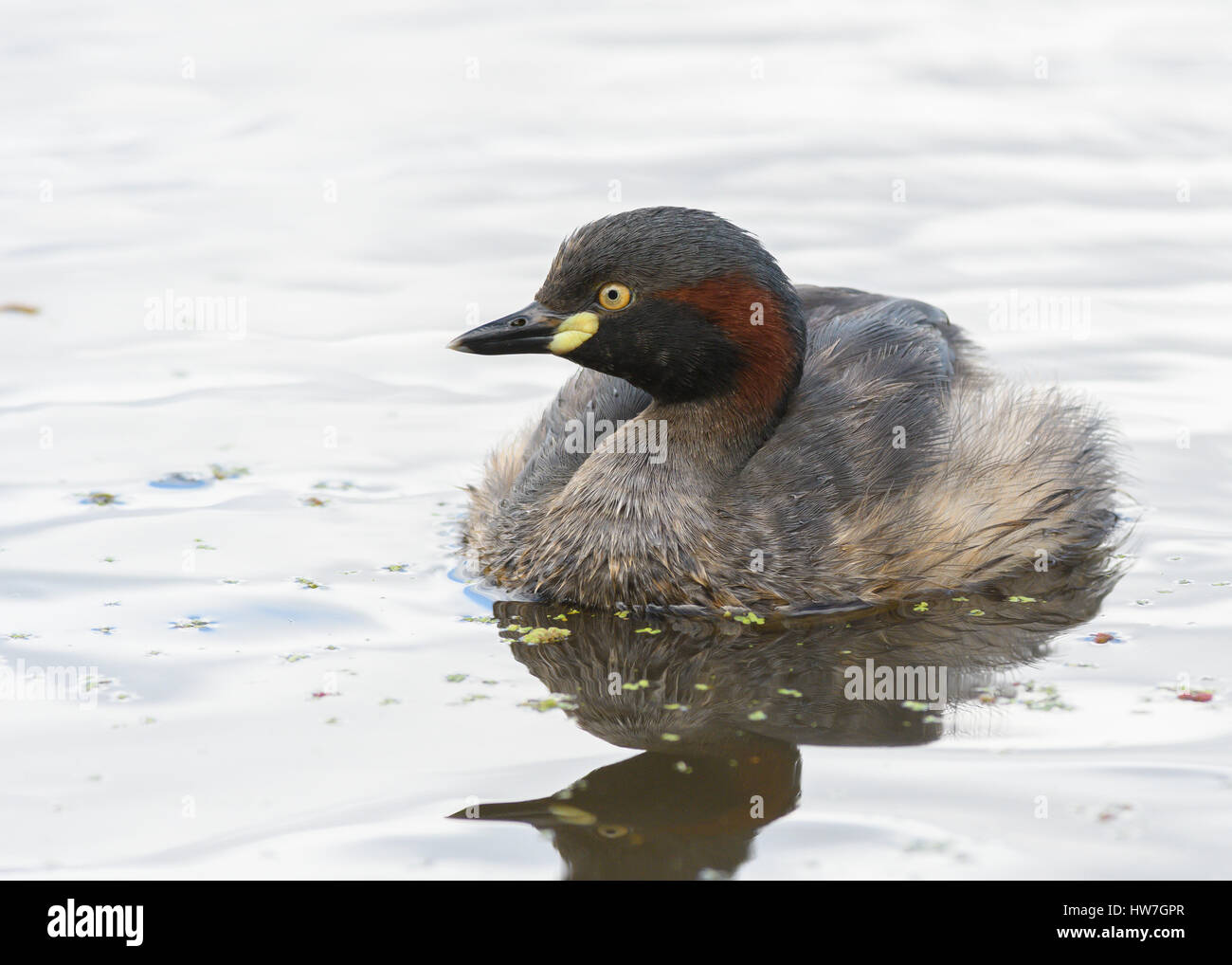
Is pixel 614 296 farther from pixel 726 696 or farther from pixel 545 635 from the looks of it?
pixel 726 696

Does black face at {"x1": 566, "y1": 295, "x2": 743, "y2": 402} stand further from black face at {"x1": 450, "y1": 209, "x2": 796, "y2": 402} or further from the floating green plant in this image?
the floating green plant

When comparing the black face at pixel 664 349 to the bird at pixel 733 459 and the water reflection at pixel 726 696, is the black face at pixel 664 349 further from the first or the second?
the water reflection at pixel 726 696

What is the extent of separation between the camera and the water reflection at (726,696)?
219 inches

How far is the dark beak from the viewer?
7.41 m

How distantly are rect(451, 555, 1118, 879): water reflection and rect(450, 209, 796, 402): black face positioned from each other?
106 centimetres

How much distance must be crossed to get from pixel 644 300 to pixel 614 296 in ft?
0.41

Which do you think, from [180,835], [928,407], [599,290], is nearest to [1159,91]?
[928,407]

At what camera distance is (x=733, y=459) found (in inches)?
300

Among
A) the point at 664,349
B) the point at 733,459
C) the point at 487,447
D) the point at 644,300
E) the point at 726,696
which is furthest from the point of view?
the point at 487,447

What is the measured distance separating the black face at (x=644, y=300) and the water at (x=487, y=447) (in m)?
1.10

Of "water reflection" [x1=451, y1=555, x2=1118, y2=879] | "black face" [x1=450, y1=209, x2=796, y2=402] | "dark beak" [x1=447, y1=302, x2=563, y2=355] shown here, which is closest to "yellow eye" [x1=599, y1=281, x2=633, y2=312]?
"black face" [x1=450, y1=209, x2=796, y2=402]

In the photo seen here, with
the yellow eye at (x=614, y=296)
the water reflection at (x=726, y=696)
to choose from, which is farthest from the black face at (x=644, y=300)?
the water reflection at (x=726, y=696)

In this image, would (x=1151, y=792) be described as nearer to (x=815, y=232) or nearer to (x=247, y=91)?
(x=815, y=232)

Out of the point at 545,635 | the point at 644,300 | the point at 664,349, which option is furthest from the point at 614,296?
the point at 545,635
